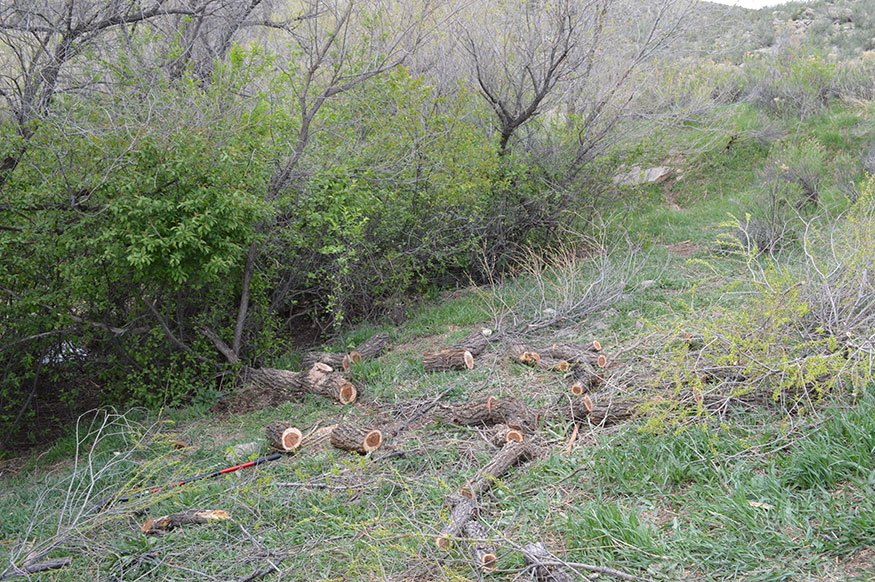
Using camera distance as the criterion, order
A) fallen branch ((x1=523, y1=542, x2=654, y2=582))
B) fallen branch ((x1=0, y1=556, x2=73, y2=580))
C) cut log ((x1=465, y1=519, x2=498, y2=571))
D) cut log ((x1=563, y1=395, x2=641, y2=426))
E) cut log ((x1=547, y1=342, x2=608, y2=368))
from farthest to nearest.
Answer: cut log ((x1=547, y1=342, x2=608, y2=368)) < cut log ((x1=563, y1=395, x2=641, y2=426)) < fallen branch ((x1=0, y1=556, x2=73, y2=580)) < cut log ((x1=465, y1=519, x2=498, y2=571)) < fallen branch ((x1=523, y1=542, x2=654, y2=582))

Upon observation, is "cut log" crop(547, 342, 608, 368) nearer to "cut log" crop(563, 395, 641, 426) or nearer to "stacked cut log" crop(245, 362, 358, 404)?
"cut log" crop(563, 395, 641, 426)

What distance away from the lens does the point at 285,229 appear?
703 centimetres

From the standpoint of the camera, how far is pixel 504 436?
4.24 metres

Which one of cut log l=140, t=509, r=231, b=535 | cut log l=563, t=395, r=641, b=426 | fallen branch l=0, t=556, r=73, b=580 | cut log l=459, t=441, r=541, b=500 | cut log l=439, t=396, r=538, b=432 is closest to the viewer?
fallen branch l=0, t=556, r=73, b=580

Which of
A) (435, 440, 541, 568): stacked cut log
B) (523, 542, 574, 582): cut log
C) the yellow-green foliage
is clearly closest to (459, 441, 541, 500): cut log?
(435, 440, 541, 568): stacked cut log

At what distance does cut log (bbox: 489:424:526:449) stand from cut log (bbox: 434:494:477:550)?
771 millimetres

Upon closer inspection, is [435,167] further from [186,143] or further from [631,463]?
[631,463]

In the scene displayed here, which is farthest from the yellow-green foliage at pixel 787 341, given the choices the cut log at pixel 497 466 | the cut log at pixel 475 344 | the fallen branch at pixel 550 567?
the cut log at pixel 475 344

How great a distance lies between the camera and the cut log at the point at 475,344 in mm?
6297

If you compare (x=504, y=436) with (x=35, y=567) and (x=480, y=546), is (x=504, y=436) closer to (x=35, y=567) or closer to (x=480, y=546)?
(x=480, y=546)

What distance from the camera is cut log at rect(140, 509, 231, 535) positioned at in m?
3.83

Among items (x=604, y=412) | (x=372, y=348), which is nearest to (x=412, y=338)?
(x=372, y=348)

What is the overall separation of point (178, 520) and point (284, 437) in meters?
1.13

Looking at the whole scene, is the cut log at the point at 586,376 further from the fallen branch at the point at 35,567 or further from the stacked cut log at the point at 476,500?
the fallen branch at the point at 35,567
